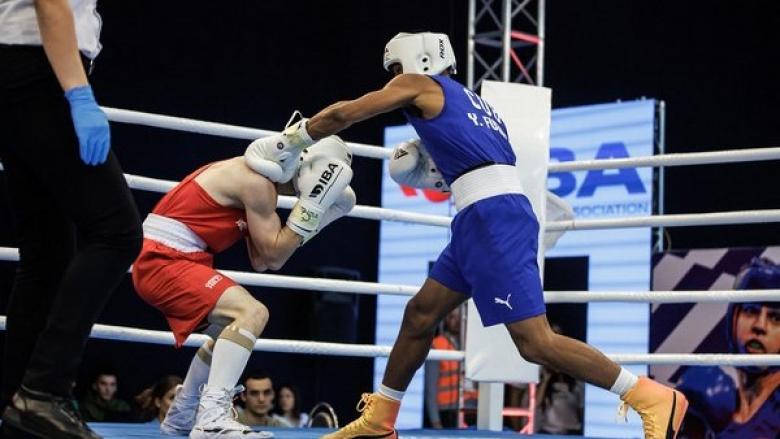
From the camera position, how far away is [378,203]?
34.3 ft

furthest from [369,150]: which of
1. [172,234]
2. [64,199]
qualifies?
[64,199]

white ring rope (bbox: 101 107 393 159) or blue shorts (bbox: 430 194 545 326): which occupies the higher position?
white ring rope (bbox: 101 107 393 159)

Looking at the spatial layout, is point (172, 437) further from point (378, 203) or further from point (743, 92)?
point (378, 203)

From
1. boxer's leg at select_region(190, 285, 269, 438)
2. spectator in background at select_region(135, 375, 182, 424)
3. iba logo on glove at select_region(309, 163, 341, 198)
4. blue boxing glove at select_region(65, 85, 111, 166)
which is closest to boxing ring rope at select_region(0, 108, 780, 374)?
boxer's leg at select_region(190, 285, 269, 438)

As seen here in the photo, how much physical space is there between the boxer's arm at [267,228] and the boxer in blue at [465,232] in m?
0.08

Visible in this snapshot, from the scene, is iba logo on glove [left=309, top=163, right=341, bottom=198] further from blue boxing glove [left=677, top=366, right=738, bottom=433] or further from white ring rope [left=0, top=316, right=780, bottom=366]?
blue boxing glove [left=677, top=366, right=738, bottom=433]

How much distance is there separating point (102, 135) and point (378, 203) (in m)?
8.44

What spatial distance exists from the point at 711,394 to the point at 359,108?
3216 millimetres

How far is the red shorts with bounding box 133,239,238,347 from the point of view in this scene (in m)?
3.00

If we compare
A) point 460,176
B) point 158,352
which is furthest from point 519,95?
point 158,352

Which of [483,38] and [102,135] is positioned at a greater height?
[483,38]

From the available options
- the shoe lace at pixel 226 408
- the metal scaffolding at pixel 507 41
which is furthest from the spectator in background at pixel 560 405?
the shoe lace at pixel 226 408

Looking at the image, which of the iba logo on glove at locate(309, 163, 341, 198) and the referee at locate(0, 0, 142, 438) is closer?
the referee at locate(0, 0, 142, 438)

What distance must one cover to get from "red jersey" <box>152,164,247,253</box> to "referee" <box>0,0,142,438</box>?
97 centimetres
